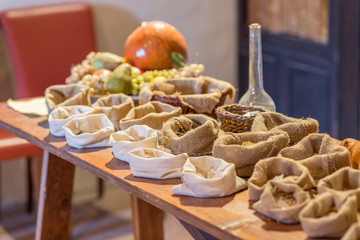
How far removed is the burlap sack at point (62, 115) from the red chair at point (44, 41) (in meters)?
1.54

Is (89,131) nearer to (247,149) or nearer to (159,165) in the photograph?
(159,165)

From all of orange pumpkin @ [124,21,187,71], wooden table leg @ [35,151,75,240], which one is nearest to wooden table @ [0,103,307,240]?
wooden table leg @ [35,151,75,240]

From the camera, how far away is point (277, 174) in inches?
47.9

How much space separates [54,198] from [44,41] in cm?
140

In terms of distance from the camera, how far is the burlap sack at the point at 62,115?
5.72 feet

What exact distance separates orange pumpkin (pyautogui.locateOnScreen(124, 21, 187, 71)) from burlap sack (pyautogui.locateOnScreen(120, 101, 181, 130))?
522mm

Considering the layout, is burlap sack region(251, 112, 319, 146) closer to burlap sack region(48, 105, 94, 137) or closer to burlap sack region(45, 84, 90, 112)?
burlap sack region(48, 105, 94, 137)

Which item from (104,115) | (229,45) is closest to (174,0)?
(229,45)

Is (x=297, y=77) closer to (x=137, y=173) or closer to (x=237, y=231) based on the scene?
(x=137, y=173)

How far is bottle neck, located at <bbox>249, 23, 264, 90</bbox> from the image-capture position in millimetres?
1714

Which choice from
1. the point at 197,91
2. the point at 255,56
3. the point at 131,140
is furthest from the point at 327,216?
the point at 197,91

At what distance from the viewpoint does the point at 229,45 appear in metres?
4.17

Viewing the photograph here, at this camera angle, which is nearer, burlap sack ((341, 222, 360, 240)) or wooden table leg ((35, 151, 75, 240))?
burlap sack ((341, 222, 360, 240))

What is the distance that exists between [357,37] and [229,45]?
3.57 feet
